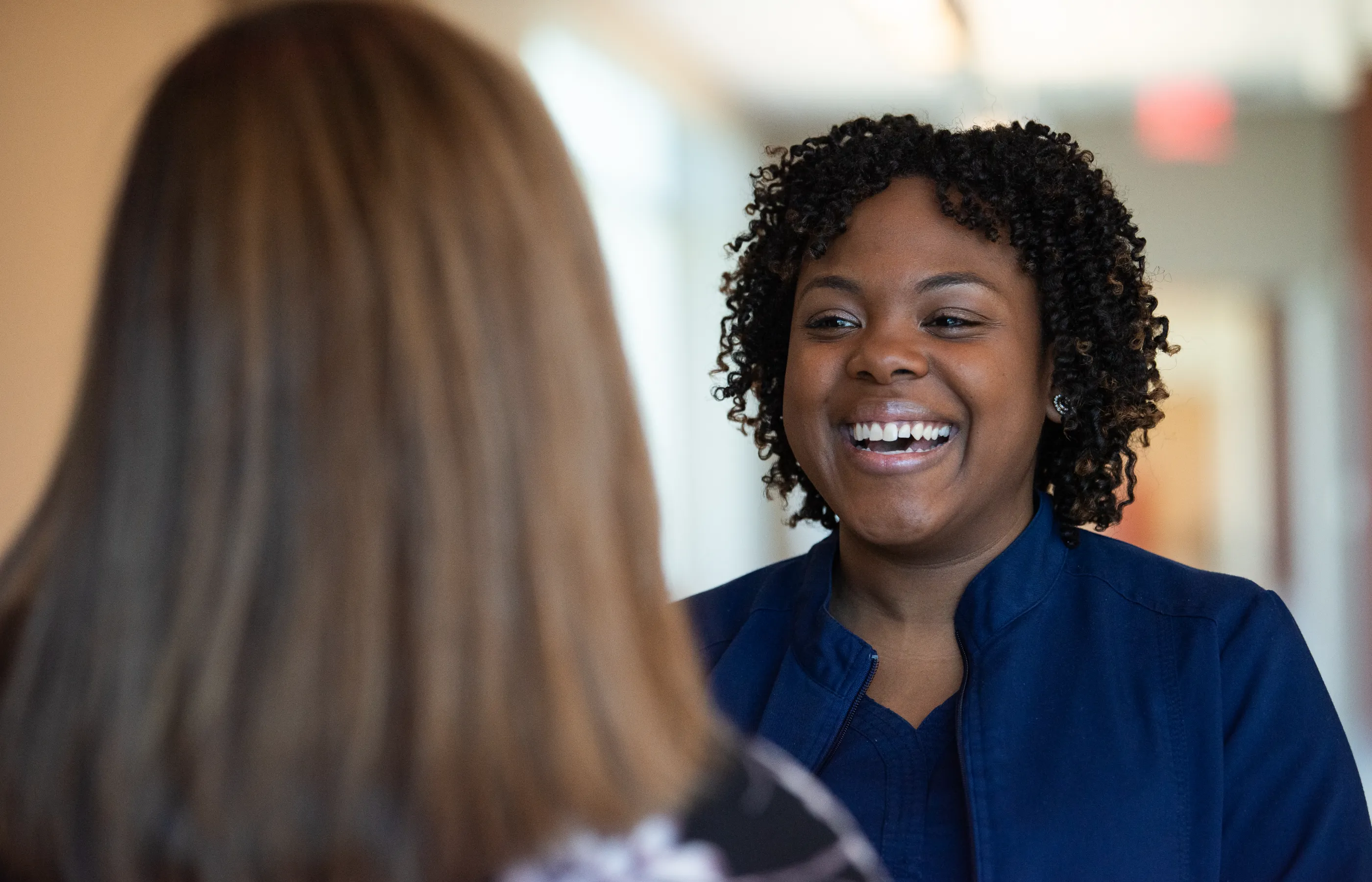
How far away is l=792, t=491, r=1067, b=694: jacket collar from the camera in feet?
5.25

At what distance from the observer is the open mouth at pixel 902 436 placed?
1.65 m

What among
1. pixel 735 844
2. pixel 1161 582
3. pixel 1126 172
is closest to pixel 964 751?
pixel 1161 582

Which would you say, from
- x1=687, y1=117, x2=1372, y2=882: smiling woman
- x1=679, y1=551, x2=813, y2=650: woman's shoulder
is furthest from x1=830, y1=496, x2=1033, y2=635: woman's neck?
x1=679, y1=551, x2=813, y2=650: woman's shoulder

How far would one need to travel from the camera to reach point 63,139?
3.21 m

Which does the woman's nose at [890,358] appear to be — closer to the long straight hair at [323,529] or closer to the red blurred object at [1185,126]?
the long straight hair at [323,529]

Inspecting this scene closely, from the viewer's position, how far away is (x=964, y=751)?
4.82ft

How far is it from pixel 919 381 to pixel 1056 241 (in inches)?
10.8

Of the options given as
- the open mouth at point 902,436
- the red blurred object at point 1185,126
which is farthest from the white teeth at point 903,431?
the red blurred object at point 1185,126

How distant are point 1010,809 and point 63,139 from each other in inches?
110

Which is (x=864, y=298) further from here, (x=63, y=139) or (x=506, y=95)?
(x=63, y=139)

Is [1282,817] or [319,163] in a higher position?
[319,163]

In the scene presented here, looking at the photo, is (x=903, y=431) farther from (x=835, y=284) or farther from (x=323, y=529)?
(x=323, y=529)

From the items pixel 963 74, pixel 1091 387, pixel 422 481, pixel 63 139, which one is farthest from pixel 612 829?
pixel 963 74

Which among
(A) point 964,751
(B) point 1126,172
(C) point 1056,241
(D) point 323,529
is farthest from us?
(B) point 1126,172
